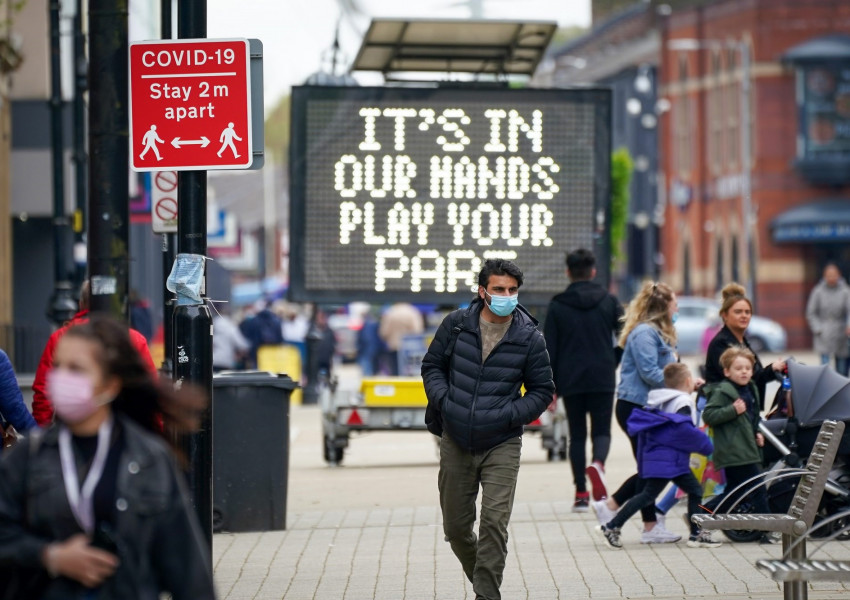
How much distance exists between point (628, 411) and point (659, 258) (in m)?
54.1

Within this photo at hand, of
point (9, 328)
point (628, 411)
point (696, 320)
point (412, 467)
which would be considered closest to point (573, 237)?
point (628, 411)

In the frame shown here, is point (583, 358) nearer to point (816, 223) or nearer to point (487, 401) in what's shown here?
point (487, 401)

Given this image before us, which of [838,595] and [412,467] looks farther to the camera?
[412,467]

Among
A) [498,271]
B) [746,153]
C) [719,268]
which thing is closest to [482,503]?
[498,271]

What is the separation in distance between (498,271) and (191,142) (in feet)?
4.93

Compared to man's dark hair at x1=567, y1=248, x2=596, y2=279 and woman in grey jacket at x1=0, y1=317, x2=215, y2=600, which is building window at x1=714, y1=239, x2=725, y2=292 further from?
woman in grey jacket at x1=0, y1=317, x2=215, y2=600

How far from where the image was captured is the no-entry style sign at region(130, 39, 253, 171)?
320 inches

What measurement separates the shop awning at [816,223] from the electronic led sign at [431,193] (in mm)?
41035

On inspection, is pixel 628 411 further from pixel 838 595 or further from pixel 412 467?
pixel 412 467

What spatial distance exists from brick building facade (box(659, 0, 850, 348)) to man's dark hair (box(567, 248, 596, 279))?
39.4 m

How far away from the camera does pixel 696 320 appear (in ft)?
161

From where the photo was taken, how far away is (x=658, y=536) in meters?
11.2

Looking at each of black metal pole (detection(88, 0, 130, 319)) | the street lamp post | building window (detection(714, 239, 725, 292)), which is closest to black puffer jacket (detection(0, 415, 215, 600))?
black metal pole (detection(88, 0, 130, 319))

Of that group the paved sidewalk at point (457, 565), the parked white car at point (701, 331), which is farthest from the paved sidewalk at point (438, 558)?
the parked white car at point (701, 331)
